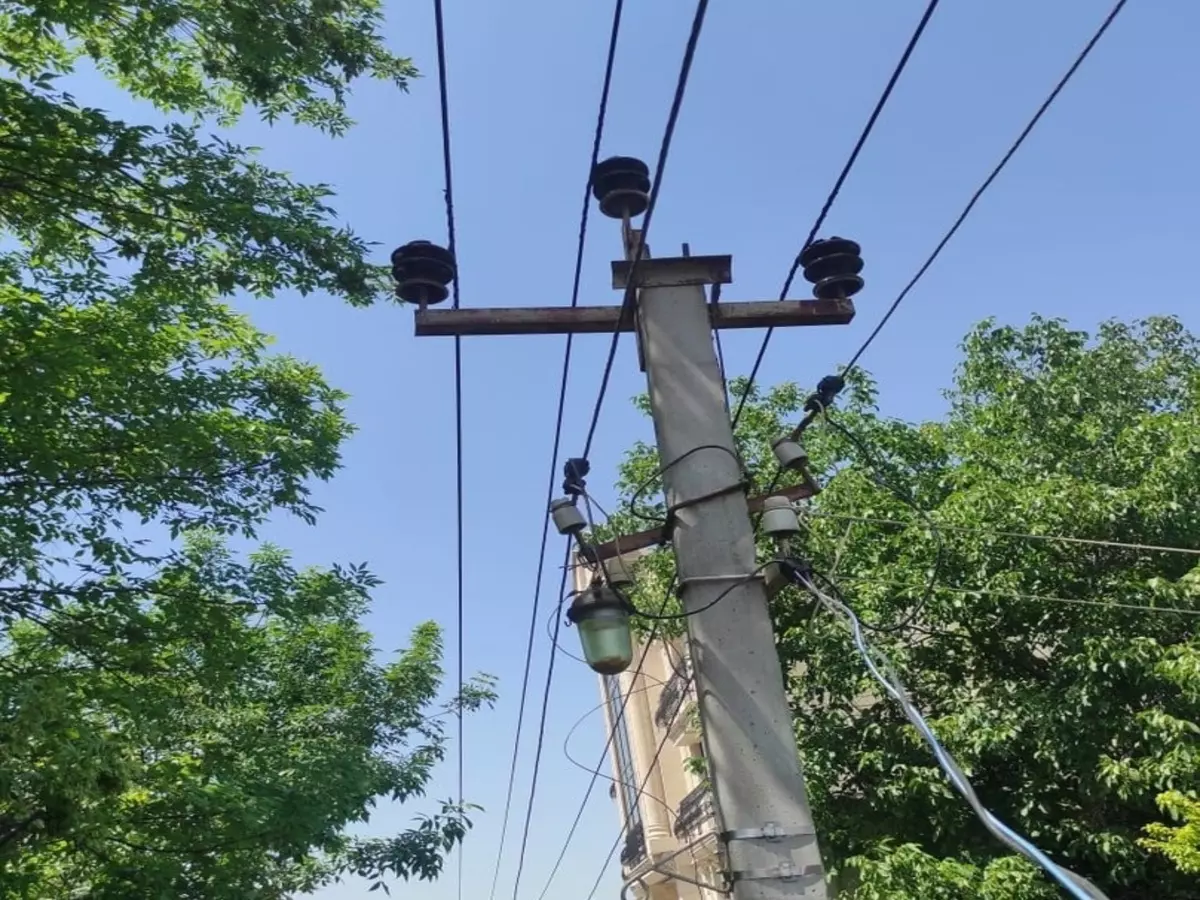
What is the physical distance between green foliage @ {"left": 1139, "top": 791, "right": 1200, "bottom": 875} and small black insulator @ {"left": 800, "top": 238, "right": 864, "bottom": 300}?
5376mm

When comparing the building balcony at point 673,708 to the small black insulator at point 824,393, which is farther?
the building balcony at point 673,708

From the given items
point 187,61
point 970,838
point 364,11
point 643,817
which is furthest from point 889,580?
point 643,817

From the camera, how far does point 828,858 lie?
9461 mm

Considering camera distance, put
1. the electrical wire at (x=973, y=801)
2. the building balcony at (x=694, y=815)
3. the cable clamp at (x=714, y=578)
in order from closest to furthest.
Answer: the electrical wire at (x=973, y=801) → the cable clamp at (x=714, y=578) → the building balcony at (x=694, y=815)

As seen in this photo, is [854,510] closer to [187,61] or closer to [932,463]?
[932,463]

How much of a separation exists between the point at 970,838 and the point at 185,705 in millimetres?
7244

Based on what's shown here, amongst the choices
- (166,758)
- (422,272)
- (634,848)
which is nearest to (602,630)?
(422,272)

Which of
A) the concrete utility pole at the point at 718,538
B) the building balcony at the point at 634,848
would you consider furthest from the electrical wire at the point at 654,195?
the building balcony at the point at 634,848

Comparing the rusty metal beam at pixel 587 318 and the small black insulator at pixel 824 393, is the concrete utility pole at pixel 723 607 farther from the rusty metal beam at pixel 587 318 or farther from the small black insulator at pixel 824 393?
the small black insulator at pixel 824 393

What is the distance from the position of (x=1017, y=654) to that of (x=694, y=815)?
713cm

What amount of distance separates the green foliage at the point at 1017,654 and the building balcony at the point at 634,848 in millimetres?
10992

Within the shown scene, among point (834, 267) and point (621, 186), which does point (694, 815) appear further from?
point (621, 186)

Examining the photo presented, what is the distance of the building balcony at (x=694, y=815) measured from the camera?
14.7 meters

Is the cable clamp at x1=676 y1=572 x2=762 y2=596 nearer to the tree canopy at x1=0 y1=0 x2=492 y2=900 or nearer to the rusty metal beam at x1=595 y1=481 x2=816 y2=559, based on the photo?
the rusty metal beam at x1=595 y1=481 x2=816 y2=559
